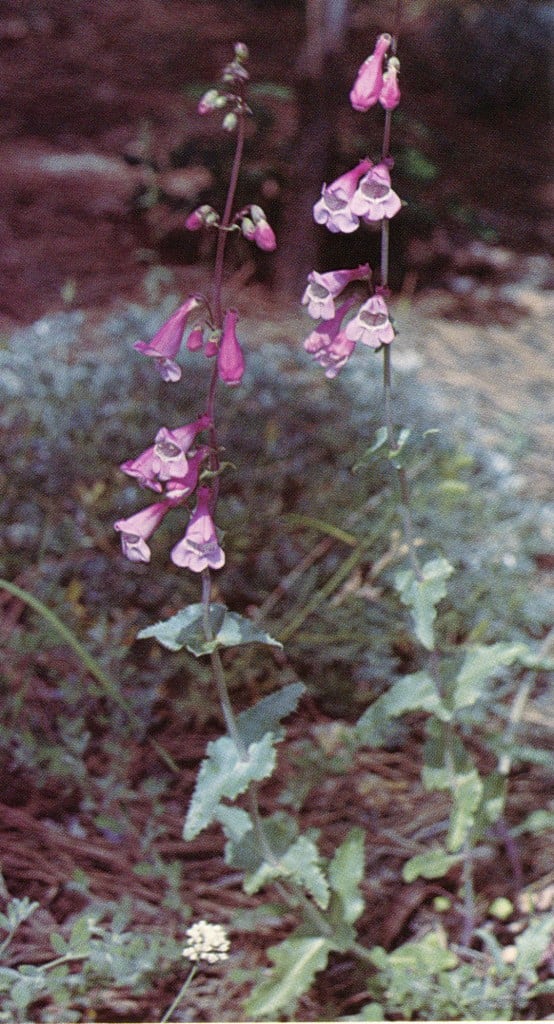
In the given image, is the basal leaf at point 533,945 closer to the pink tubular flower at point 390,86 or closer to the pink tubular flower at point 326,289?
the pink tubular flower at point 326,289

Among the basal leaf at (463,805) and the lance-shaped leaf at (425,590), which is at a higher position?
the lance-shaped leaf at (425,590)

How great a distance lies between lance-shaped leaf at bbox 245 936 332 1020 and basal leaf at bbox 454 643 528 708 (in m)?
0.47

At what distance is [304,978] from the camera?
192cm

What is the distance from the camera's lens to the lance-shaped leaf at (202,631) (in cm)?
170

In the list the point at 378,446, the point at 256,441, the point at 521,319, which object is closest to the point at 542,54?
the point at 521,319

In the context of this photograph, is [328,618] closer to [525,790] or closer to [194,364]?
[525,790]

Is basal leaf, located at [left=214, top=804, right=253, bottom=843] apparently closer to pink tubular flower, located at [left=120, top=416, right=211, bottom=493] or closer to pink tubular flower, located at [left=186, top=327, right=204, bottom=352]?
pink tubular flower, located at [left=120, top=416, right=211, bottom=493]

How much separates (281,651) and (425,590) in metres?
0.75

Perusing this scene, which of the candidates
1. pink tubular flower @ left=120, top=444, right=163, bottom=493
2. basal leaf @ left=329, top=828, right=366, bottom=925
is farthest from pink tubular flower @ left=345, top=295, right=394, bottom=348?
basal leaf @ left=329, top=828, right=366, bottom=925

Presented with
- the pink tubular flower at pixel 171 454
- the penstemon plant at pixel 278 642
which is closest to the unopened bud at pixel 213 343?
the penstemon plant at pixel 278 642

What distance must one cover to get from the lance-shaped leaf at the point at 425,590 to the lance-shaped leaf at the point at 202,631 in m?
0.25

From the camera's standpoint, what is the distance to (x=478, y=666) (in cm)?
199

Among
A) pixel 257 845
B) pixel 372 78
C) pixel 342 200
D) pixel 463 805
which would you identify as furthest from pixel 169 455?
pixel 463 805

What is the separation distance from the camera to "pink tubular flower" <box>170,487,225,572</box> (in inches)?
64.0
